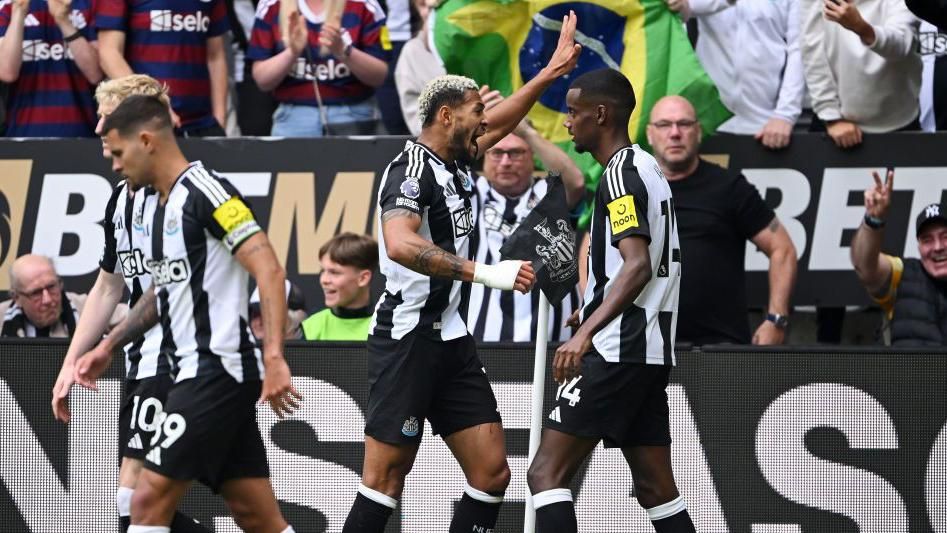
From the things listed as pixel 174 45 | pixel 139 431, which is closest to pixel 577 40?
pixel 174 45

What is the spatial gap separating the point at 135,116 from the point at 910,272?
15.1 ft

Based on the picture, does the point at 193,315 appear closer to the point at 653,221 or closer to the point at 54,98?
the point at 653,221

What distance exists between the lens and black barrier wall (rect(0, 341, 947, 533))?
26.3 feet

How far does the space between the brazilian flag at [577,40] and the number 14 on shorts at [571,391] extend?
2880 mm

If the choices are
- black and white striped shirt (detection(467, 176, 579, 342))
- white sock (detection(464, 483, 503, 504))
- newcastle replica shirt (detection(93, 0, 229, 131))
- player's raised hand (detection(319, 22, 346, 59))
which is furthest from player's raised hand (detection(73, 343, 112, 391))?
newcastle replica shirt (detection(93, 0, 229, 131))

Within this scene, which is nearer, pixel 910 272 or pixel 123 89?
pixel 123 89

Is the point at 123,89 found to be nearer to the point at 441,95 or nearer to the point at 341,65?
the point at 441,95

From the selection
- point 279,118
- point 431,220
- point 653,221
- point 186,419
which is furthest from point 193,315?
point 279,118

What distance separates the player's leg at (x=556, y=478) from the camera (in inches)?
265

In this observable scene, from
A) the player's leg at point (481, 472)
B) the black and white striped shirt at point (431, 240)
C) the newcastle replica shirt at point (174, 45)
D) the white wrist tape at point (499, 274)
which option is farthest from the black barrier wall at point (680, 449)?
the newcastle replica shirt at point (174, 45)

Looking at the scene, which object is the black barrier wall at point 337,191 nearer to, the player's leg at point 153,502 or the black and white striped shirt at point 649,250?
the black and white striped shirt at point 649,250

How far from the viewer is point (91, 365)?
659 centimetres

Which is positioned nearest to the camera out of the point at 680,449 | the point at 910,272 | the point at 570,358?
the point at 570,358

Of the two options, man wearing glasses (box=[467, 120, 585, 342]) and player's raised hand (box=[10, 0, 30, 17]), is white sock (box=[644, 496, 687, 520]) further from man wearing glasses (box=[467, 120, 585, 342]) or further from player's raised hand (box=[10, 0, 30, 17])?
player's raised hand (box=[10, 0, 30, 17])
